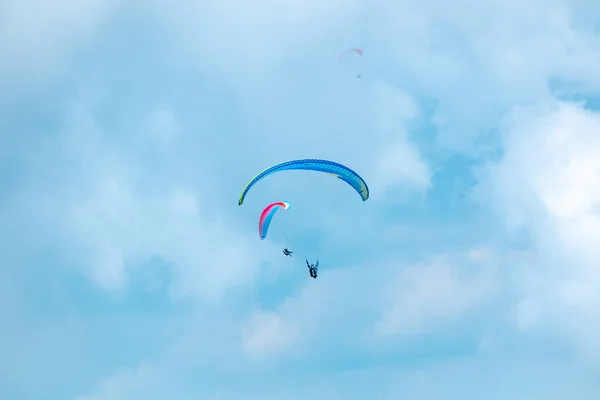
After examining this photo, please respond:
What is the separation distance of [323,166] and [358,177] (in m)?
4.41

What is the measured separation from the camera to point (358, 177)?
347 feet

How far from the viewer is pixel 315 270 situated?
10944 cm

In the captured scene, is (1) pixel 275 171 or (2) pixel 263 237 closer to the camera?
(1) pixel 275 171

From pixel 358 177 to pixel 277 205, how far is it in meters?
11.7

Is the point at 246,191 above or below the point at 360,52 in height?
below

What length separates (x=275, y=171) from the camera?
10338 cm

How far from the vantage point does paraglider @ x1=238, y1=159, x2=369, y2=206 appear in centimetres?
10244

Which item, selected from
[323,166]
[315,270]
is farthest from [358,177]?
[315,270]

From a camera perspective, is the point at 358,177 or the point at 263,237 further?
the point at 263,237

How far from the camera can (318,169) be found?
341 feet

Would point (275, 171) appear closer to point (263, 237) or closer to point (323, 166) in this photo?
point (323, 166)

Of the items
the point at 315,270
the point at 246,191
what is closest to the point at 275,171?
the point at 246,191

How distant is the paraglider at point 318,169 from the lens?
102 metres

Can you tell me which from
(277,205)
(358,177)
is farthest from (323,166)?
(277,205)
